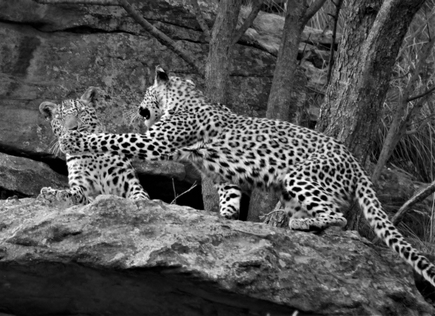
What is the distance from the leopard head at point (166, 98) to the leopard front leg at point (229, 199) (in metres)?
1.13

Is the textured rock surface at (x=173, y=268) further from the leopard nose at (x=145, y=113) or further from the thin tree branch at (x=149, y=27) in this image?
the thin tree branch at (x=149, y=27)

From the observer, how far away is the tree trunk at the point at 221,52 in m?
12.9

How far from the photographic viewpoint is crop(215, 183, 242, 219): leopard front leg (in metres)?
11.3

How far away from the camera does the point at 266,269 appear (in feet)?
29.8

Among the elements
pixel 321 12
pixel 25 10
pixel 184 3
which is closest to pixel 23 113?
pixel 25 10

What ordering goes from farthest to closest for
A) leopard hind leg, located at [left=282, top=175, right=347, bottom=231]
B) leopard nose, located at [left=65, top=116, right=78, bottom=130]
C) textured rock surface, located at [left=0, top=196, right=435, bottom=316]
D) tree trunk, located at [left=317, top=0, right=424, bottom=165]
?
1. leopard nose, located at [left=65, top=116, right=78, bottom=130]
2. tree trunk, located at [left=317, top=0, right=424, bottom=165]
3. leopard hind leg, located at [left=282, top=175, right=347, bottom=231]
4. textured rock surface, located at [left=0, top=196, right=435, bottom=316]

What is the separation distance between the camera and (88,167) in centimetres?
1235

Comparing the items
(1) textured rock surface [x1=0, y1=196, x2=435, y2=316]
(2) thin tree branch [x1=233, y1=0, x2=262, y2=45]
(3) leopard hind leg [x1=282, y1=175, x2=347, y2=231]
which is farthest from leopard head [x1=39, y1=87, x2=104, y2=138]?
(3) leopard hind leg [x1=282, y1=175, x2=347, y2=231]

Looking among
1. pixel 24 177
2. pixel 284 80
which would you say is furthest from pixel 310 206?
pixel 24 177

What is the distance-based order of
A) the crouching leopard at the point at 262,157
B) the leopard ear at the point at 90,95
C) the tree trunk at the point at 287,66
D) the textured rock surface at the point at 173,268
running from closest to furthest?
the textured rock surface at the point at 173,268
the crouching leopard at the point at 262,157
the leopard ear at the point at 90,95
the tree trunk at the point at 287,66

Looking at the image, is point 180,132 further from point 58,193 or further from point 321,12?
point 321,12

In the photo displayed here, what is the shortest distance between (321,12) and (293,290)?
448 inches

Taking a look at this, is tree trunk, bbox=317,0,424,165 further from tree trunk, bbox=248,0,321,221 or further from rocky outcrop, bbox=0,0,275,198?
rocky outcrop, bbox=0,0,275,198

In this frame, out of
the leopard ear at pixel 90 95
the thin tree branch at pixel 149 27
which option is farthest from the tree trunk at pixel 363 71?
the leopard ear at pixel 90 95
